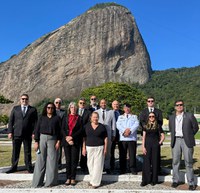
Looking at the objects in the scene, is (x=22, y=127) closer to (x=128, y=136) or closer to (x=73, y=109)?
(x=73, y=109)

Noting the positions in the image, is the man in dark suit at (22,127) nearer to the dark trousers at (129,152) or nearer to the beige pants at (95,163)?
the beige pants at (95,163)

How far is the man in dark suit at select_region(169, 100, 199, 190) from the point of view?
6.24 meters

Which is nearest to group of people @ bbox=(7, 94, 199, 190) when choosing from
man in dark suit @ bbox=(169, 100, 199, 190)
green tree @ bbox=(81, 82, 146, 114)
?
man in dark suit @ bbox=(169, 100, 199, 190)

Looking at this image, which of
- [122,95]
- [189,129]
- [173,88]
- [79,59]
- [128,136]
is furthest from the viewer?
[79,59]

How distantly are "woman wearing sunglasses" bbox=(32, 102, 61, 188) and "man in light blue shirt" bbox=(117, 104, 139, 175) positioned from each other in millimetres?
1694

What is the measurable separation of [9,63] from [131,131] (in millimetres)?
114994

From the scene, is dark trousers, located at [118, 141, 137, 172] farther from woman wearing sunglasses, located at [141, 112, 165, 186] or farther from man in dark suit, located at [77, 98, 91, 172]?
man in dark suit, located at [77, 98, 91, 172]

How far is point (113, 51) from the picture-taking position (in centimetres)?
11181

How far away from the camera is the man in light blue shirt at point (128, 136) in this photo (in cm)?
732

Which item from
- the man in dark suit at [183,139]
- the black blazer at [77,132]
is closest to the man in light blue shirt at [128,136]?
the man in dark suit at [183,139]

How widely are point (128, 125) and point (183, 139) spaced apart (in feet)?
5.01

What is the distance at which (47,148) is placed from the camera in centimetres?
651

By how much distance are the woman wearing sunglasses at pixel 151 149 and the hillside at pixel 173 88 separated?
64596 millimetres

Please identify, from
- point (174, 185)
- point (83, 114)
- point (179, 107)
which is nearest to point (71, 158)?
point (83, 114)
